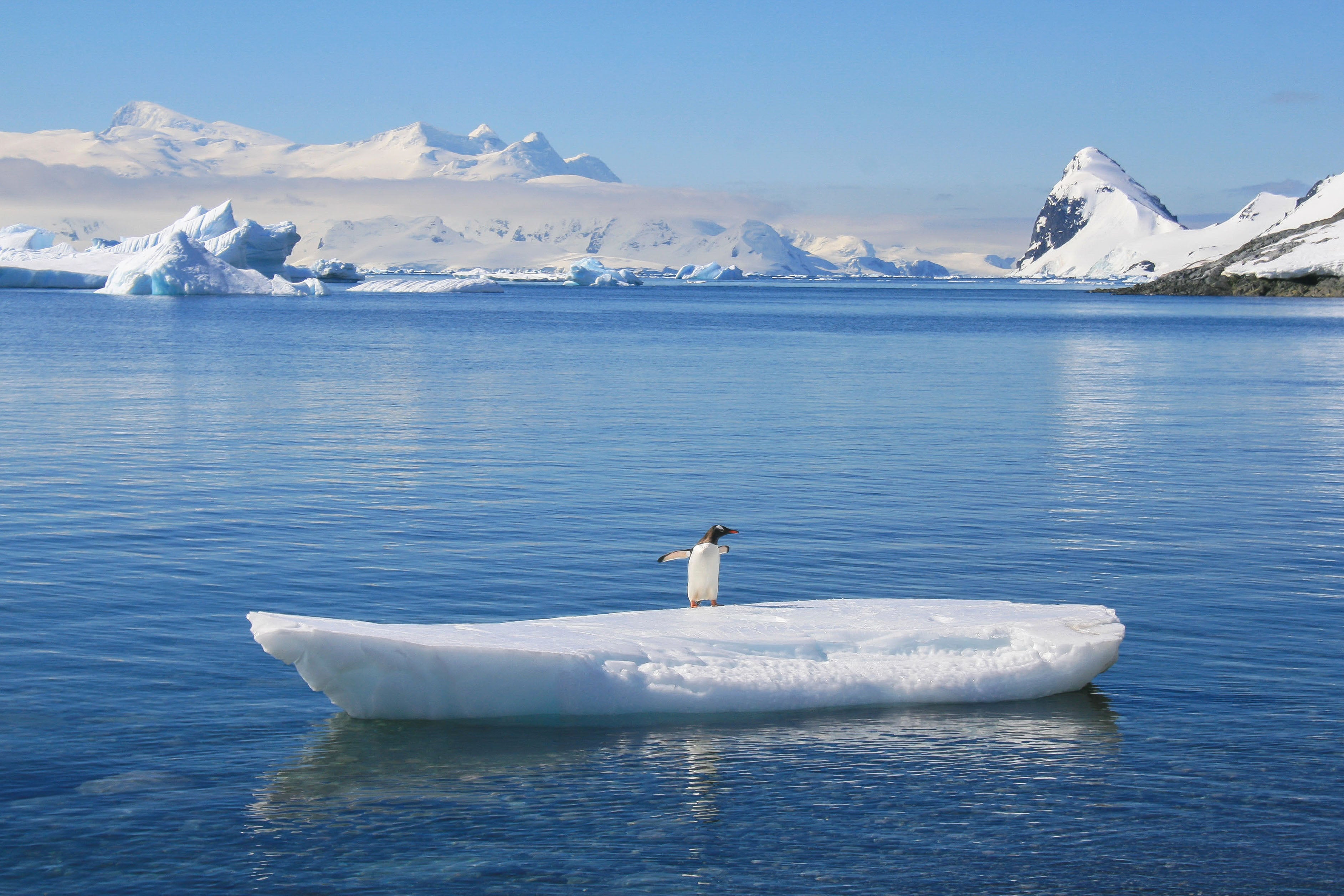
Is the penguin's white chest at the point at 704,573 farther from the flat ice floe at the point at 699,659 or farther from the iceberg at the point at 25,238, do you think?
the iceberg at the point at 25,238

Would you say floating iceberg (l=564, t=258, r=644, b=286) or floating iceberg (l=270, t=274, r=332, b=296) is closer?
floating iceberg (l=270, t=274, r=332, b=296)

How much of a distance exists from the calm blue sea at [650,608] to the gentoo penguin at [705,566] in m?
1.04

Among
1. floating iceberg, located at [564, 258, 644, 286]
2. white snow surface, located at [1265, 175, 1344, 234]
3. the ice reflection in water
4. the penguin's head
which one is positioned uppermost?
white snow surface, located at [1265, 175, 1344, 234]

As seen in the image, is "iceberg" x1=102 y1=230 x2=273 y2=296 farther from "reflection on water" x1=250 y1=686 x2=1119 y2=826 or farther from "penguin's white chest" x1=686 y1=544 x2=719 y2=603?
"reflection on water" x1=250 y1=686 x2=1119 y2=826

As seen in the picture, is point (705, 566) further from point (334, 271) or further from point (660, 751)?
point (334, 271)

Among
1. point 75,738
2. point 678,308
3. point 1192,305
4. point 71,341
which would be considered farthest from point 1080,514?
point 1192,305

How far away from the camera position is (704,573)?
10.6m

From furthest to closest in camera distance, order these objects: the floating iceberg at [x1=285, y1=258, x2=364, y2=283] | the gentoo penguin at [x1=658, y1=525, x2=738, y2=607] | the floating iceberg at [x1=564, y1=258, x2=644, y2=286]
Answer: the floating iceberg at [x1=564, y1=258, x2=644, y2=286]
the floating iceberg at [x1=285, y1=258, x2=364, y2=283]
the gentoo penguin at [x1=658, y1=525, x2=738, y2=607]

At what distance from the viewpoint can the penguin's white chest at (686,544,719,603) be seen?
10516mm

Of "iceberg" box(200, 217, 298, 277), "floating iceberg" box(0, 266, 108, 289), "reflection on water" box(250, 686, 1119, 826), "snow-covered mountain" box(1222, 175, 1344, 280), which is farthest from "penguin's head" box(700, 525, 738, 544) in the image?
"snow-covered mountain" box(1222, 175, 1344, 280)

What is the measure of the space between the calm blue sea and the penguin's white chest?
1.04m

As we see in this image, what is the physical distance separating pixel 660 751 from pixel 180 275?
89084 millimetres

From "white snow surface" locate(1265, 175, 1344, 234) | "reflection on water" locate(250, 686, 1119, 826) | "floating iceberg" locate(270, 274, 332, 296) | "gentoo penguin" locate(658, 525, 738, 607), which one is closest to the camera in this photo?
"reflection on water" locate(250, 686, 1119, 826)

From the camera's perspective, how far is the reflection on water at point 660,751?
23.8 feet
